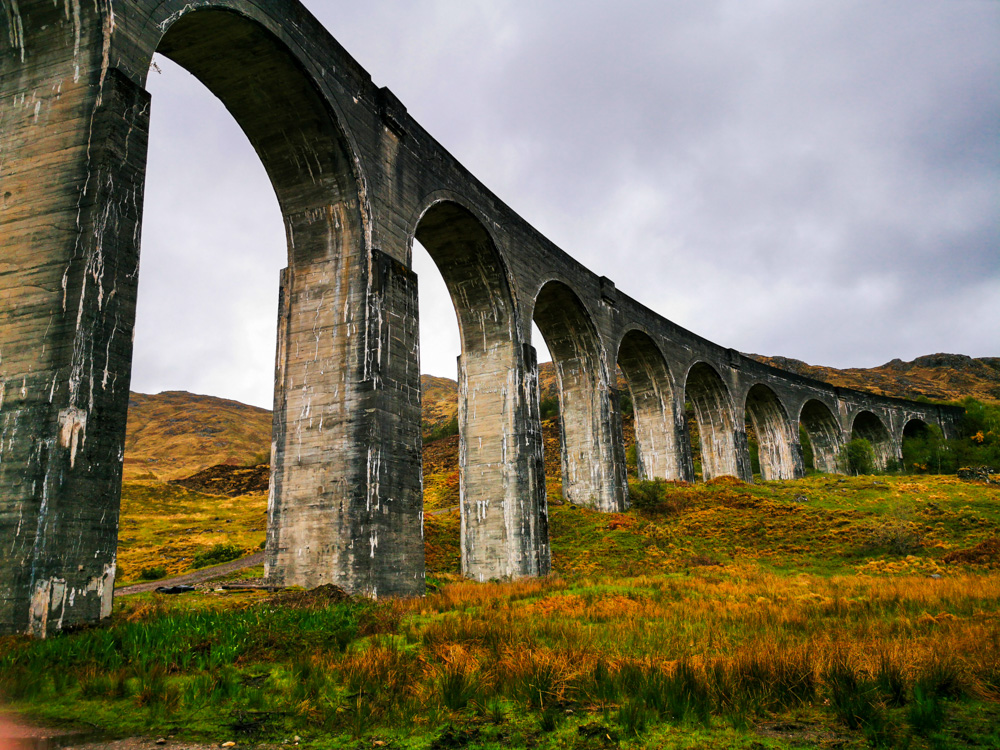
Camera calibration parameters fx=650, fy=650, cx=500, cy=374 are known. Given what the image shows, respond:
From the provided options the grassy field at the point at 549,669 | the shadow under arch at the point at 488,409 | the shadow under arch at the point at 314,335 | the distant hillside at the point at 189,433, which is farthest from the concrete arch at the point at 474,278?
the distant hillside at the point at 189,433

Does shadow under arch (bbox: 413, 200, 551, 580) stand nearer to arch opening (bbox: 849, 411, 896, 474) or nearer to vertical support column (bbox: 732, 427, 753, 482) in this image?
vertical support column (bbox: 732, 427, 753, 482)

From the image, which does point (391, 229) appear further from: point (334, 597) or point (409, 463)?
point (334, 597)

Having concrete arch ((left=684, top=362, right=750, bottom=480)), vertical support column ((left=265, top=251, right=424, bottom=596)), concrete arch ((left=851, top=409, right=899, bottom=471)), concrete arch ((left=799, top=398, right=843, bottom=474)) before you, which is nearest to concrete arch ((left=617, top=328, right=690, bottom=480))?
concrete arch ((left=684, top=362, right=750, bottom=480))

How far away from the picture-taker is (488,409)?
19.0 metres

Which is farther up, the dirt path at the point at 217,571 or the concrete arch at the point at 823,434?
the concrete arch at the point at 823,434

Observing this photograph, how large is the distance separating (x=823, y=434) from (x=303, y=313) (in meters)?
41.6

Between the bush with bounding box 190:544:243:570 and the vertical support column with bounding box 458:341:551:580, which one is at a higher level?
the vertical support column with bounding box 458:341:551:580

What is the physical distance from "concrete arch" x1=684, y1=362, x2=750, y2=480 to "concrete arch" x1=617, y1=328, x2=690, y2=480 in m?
4.27

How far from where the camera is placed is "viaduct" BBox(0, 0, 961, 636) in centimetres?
725

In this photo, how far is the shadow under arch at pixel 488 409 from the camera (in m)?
17.7

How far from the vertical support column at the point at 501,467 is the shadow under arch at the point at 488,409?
0.03 metres

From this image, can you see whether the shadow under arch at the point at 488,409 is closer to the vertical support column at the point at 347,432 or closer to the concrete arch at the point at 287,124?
the concrete arch at the point at 287,124

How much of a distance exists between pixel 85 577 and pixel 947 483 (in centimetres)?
3305

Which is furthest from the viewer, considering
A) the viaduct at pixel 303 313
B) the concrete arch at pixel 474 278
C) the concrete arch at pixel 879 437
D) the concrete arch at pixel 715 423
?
the concrete arch at pixel 879 437
